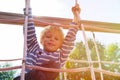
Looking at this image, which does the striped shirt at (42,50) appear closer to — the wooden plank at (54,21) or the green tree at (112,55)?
the wooden plank at (54,21)

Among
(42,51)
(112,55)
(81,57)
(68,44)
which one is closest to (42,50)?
(42,51)

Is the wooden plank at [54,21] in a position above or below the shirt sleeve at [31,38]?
above

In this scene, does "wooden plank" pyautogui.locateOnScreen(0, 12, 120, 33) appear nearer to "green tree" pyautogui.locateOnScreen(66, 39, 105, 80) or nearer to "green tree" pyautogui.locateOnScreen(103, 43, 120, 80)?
"green tree" pyautogui.locateOnScreen(66, 39, 105, 80)

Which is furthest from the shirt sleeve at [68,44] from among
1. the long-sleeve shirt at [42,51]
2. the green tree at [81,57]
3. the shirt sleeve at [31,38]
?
the green tree at [81,57]

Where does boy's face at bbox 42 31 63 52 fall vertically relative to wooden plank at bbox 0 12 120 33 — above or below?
below

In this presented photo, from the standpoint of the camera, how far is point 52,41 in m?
1.49

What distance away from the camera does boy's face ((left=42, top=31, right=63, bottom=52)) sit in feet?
4.90

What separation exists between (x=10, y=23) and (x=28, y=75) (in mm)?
290

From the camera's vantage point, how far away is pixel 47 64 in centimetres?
133

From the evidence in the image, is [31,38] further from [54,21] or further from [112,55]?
[112,55]

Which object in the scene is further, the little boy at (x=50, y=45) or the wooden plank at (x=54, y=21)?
the little boy at (x=50, y=45)

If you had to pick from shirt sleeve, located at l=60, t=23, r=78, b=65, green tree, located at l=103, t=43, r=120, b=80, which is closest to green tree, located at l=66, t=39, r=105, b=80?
A: green tree, located at l=103, t=43, r=120, b=80

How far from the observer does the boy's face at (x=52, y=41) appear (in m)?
1.49

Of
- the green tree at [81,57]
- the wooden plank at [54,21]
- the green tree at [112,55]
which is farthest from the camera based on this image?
the green tree at [112,55]
